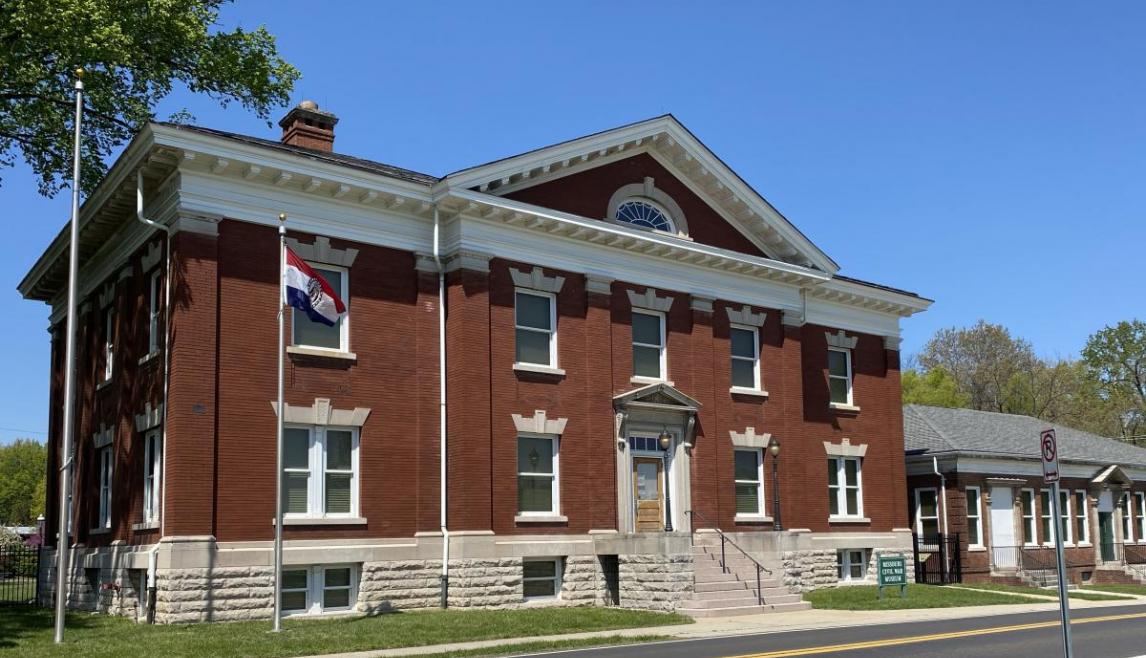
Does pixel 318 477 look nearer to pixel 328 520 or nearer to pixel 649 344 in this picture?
pixel 328 520

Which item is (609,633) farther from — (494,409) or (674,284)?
(674,284)

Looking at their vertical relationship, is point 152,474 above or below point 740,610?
above

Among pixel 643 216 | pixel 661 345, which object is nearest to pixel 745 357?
pixel 661 345

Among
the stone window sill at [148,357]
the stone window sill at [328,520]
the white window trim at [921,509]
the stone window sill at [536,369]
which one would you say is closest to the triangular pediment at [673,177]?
the stone window sill at [536,369]

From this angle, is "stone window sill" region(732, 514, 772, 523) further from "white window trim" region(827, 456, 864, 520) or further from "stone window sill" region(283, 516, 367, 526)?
"stone window sill" region(283, 516, 367, 526)

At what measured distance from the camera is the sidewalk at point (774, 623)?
1878cm

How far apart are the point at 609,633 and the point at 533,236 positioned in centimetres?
1027

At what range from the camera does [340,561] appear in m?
24.0

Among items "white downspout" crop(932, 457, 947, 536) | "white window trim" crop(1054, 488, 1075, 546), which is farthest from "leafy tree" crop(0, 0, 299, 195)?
"white window trim" crop(1054, 488, 1075, 546)

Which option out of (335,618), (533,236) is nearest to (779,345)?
(533,236)

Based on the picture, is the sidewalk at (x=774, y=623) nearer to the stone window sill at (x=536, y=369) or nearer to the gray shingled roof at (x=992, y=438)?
the stone window sill at (x=536, y=369)

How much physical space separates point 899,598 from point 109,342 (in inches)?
823

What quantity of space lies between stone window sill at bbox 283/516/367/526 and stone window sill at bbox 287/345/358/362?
11.1 ft

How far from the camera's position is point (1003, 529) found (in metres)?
39.3
